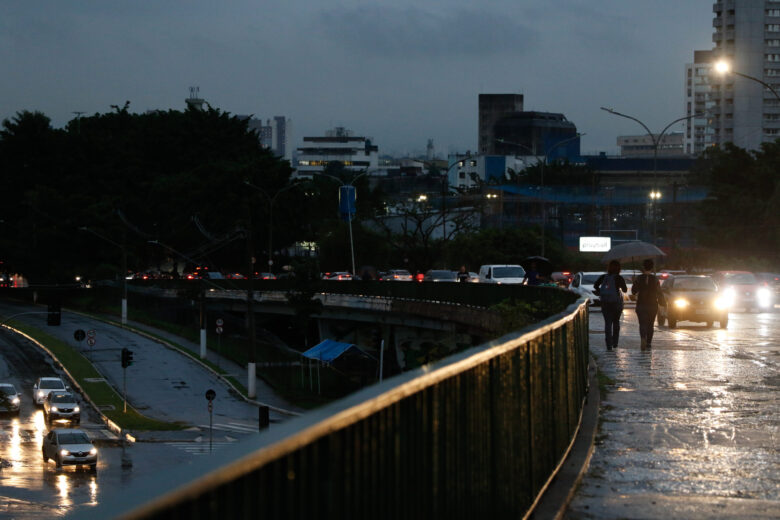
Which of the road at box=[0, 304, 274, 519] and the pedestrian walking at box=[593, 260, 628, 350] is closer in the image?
the pedestrian walking at box=[593, 260, 628, 350]

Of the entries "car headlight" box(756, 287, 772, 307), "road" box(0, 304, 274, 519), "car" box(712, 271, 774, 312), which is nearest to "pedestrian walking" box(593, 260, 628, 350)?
"road" box(0, 304, 274, 519)

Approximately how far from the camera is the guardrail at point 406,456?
2527 mm

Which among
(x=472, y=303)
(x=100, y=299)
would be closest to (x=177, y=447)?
(x=472, y=303)

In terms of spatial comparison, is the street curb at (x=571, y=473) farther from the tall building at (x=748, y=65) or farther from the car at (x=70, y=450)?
the tall building at (x=748, y=65)

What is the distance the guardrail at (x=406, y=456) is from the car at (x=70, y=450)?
115 feet

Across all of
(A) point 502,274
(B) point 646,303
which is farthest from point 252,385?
(B) point 646,303

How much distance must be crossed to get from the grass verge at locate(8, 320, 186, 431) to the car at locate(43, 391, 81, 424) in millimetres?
1752

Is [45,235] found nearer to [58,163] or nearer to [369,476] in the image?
[58,163]

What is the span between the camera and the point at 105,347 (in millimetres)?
77000

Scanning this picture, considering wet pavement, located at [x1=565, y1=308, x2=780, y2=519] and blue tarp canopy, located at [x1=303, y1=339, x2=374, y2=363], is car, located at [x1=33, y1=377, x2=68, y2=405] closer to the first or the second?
blue tarp canopy, located at [x1=303, y1=339, x2=374, y2=363]

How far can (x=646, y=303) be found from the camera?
74.5 feet

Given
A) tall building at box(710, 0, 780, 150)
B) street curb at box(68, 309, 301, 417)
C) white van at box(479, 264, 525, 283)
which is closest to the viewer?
white van at box(479, 264, 525, 283)

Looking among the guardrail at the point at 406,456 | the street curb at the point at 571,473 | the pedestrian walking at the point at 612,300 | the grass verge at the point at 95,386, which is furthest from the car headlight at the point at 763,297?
the guardrail at the point at 406,456

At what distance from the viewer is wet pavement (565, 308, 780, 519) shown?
835 cm
